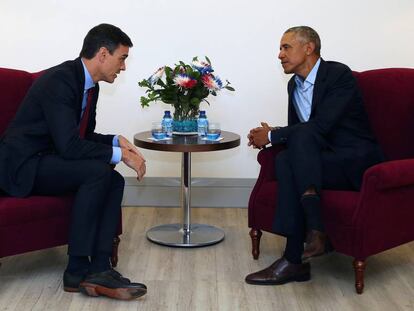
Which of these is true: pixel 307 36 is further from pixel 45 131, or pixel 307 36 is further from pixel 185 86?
pixel 45 131

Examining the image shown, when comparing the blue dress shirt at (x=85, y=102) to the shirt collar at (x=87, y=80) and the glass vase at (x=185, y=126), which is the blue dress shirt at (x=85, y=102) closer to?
the shirt collar at (x=87, y=80)

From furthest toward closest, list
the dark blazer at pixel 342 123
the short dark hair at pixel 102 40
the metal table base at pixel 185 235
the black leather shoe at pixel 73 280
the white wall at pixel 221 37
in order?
the white wall at pixel 221 37 < the metal table base at pixel 185 235 < the dark blazer at pixel 342 123 < the short dark hair at pixel 102 40 < the black leather shoe at pixel 73 280

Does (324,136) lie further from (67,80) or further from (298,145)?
(67,80)

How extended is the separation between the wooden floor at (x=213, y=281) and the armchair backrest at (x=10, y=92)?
0.81m

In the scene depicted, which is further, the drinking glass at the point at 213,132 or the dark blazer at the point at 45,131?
the drinking glass at the point at 213,132

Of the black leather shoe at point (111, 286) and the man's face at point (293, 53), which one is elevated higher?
the man's face at point (293, 53)

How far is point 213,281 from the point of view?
142 inches

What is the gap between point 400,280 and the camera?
369 centimetres

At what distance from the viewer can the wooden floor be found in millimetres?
3312

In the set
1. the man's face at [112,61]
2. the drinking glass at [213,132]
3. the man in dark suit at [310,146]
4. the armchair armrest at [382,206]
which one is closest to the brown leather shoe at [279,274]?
the man in dark suit at [310,146]

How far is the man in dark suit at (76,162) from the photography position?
336 cm

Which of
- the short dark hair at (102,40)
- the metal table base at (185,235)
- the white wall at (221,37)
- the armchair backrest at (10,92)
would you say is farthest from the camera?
the white wall at (221,37)

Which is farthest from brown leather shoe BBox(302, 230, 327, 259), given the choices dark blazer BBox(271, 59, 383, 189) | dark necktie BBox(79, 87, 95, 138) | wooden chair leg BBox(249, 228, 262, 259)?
dark necktie BBox(79, 87, 95, 138)

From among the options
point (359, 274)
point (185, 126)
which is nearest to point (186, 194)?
point (185, 126)
